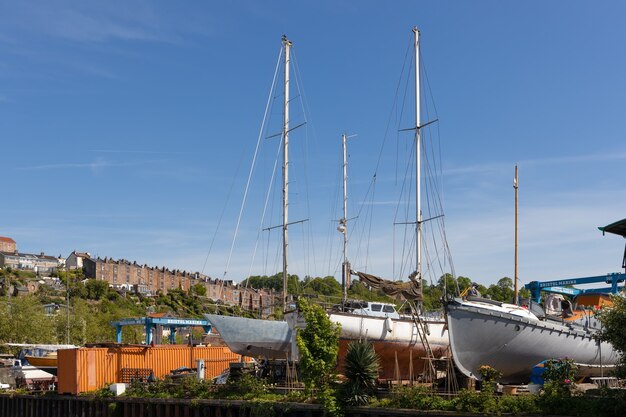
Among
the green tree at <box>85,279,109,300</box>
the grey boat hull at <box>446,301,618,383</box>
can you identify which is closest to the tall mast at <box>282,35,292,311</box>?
the grey boat hull at <box>446,301,618,383</box>

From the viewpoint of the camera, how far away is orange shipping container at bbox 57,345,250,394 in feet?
121

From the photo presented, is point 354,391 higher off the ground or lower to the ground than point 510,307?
lower

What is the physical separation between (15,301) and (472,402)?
205 feet

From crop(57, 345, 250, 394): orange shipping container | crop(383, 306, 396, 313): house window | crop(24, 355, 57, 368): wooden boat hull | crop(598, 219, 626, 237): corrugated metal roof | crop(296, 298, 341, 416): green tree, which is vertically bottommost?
crop(24, 355, 57, 368): wooden boat hull

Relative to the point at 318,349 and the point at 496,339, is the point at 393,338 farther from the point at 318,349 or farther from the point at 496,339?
the point at 496,339

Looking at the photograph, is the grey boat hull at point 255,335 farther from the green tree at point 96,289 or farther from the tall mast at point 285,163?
the green tree at point 96,289

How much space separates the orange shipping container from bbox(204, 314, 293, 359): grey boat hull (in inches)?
202

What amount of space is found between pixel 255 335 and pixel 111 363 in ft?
26.9

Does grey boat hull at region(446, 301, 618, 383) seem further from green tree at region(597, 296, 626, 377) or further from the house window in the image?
green tree at region(597, 296, 626, 377)

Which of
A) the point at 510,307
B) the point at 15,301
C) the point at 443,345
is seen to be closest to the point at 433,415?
the point at 510,307

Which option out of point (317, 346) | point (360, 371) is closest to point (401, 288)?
point (317, 346)

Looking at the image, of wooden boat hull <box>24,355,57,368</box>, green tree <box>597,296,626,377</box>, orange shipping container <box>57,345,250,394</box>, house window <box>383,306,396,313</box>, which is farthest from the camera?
wooden boat hull <box>24,355,57,368</box>

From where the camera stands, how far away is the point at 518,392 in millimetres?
26938

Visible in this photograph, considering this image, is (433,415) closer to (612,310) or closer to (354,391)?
(354,391)
